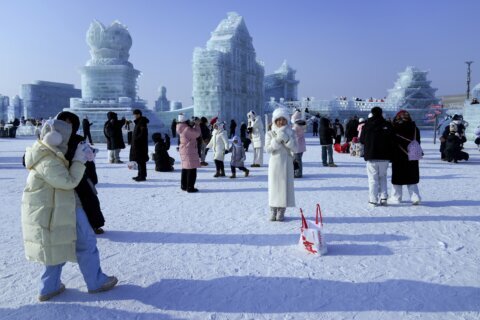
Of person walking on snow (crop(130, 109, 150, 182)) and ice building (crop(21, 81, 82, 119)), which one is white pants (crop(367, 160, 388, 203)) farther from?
ice building (crop(21, 81, 82, 119))

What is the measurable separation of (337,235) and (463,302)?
1.85 m

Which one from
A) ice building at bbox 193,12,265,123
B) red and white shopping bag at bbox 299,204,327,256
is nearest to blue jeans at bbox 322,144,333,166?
red and white shopping bag at bbox 299,204,327,256

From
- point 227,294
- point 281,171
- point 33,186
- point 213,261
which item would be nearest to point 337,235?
point 281,171

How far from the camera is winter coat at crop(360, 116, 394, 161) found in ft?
19.6

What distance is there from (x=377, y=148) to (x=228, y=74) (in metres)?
29.9

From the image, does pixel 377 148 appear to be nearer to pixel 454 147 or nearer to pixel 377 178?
pixel 377 178

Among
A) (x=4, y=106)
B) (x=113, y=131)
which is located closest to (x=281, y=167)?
(x=113, y=131)

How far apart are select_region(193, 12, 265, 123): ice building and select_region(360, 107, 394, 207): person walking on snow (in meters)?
27.1

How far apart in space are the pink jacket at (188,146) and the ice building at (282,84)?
54.9 meters

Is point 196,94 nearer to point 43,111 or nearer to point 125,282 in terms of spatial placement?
point 125,282

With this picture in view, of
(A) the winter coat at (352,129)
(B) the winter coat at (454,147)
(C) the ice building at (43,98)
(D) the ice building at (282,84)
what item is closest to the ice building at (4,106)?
(C) the ice building at (43,98)

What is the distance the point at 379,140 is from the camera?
5.97 meters

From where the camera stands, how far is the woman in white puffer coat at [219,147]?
955 centimetres

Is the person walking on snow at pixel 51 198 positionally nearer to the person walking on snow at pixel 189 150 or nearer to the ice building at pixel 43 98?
the person walking on snow at pixel 189 150
